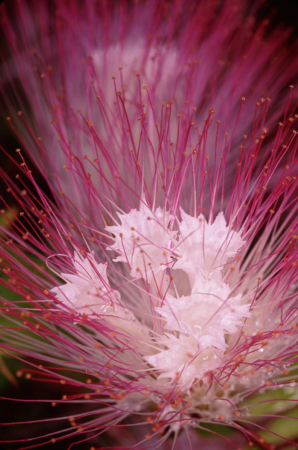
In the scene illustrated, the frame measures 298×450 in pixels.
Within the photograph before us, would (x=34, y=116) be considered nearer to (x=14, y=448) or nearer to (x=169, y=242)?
(x=169, y=242)

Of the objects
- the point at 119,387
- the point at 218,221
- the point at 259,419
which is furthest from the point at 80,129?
the point at 259,419

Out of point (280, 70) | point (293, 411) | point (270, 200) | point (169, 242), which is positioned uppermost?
point (280, 70)

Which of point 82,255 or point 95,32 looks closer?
point 82,255

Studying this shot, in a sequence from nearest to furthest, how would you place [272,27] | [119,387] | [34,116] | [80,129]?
[119,387]
[80,129]
[34,116]
[272,27]

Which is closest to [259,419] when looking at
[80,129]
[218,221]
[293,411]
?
[293,411]

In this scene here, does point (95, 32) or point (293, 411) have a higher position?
point (95, 32)

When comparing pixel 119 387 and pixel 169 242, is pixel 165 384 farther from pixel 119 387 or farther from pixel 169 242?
pixel 169 242

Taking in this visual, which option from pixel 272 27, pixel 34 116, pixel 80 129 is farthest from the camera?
pixel 272 27
